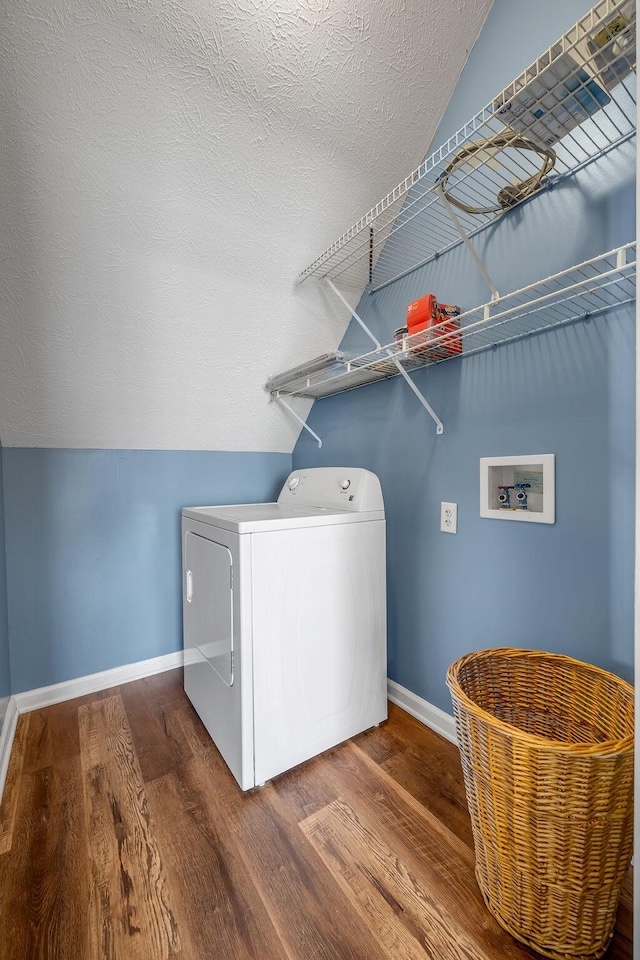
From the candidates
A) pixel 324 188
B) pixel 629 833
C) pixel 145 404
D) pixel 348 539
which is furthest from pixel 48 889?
pixel 324 188

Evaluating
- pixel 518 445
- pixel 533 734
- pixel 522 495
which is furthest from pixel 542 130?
pixel 533 734

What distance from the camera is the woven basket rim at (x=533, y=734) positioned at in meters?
0.79

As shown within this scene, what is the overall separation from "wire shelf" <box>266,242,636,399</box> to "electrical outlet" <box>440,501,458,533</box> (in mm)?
566

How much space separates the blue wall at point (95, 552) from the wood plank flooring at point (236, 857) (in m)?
0.44

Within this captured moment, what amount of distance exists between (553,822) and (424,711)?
0.90 m

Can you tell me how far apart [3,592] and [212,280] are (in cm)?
159

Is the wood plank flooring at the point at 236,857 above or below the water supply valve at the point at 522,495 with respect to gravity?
below

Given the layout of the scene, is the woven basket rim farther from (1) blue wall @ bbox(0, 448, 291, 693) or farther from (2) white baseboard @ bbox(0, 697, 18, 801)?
(1) blue wall @ bbox(0, 448, 291, 693)

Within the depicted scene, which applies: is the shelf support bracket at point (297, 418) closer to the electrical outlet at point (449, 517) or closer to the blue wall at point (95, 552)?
the blue wall at point (95, 552)

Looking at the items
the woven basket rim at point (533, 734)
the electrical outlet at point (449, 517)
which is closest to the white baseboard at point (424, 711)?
the woven basket rim at point (533, 734)

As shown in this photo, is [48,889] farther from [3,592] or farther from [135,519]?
[135,519]

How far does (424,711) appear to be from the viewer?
170 cm

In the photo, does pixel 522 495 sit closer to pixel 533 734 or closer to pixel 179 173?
pixel 533 734

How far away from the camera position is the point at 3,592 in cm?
173
